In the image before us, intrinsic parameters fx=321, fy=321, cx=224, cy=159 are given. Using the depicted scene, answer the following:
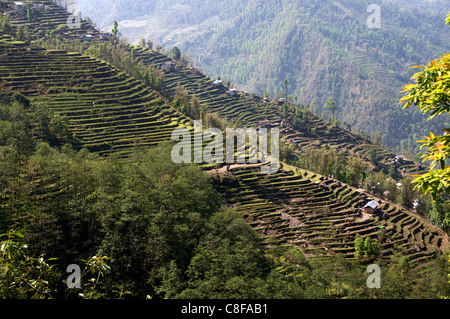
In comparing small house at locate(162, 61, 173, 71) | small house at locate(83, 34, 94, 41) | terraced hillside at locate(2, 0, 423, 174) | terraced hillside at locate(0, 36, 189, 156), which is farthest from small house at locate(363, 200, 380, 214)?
small house at locate(83, 34, 94, 41)

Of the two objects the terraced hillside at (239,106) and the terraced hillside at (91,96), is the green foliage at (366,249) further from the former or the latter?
the terraced hillside at (239,106)

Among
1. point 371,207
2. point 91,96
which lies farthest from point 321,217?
point 91,96

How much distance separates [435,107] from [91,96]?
248ft

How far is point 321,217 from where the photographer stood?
4972 centimetres

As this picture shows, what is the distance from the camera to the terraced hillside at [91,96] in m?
63.2

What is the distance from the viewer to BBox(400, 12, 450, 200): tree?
19.1ft

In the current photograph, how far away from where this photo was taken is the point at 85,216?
88.7ft

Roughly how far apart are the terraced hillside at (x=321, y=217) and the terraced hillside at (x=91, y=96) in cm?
2315

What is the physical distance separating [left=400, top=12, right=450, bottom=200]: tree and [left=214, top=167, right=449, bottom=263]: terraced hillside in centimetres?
3534

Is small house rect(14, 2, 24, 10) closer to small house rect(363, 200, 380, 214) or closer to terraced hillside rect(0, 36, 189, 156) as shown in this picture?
terraced hillside rect(0, 36, 189, 156)
